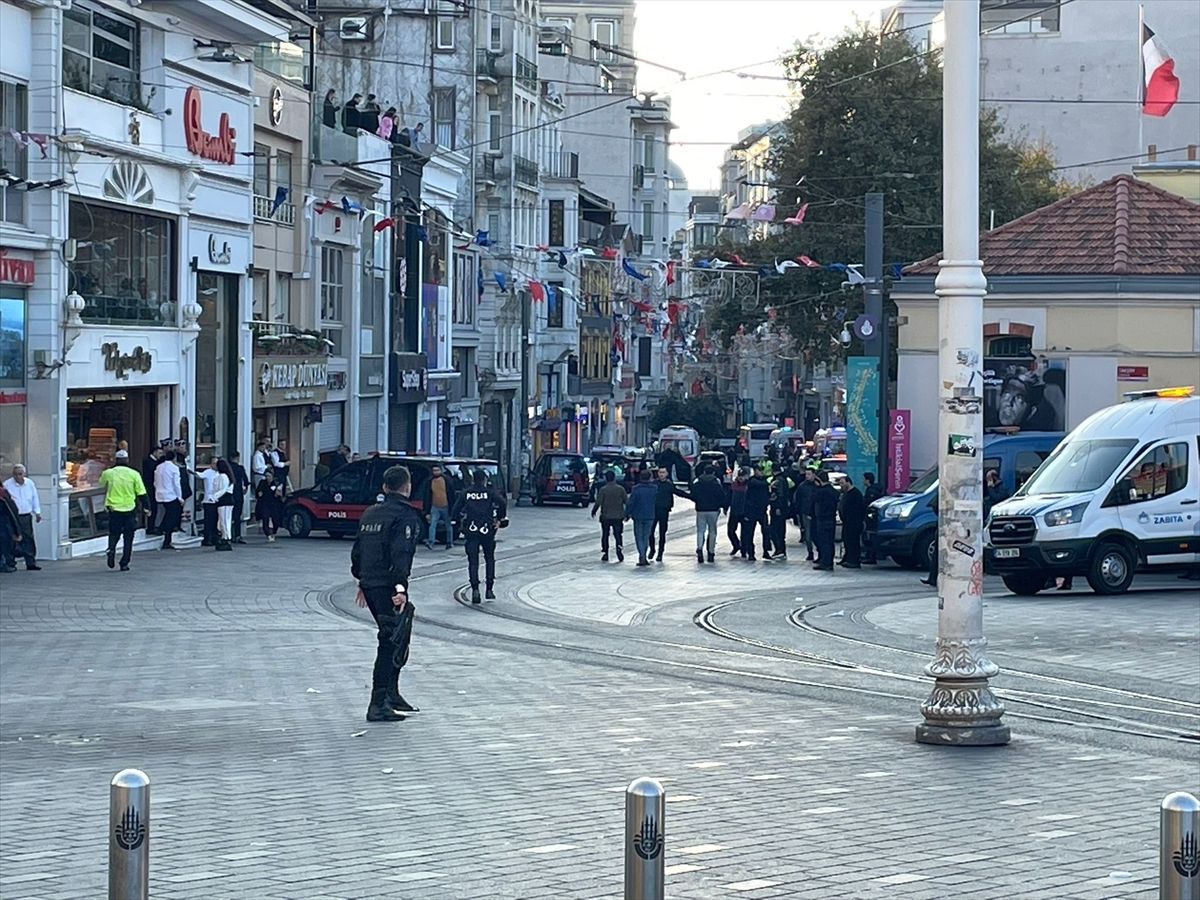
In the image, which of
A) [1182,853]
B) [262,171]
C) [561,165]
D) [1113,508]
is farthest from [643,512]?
[561,165]

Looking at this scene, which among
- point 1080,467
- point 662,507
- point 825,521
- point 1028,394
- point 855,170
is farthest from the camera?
point 855,170

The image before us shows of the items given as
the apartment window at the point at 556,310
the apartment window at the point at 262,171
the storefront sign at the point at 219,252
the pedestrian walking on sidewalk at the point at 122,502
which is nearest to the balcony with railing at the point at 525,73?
the apartment window at the point at 556,310

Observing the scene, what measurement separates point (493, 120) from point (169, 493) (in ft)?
144

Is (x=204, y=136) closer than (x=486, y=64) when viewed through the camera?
Yes

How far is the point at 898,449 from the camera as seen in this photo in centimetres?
3484

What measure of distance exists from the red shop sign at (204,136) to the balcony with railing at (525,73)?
119 ft

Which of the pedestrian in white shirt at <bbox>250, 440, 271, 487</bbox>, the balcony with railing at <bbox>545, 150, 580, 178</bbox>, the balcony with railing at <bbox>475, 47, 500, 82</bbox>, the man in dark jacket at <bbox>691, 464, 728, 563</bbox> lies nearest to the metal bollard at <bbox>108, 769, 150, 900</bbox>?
the man in dark jacket at <bbox>691, 464, 728, 563</bbox>

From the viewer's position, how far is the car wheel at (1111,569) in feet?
81.7

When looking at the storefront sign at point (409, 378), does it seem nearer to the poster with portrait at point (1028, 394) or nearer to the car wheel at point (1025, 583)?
the poster with portrait at point (1028, 394)

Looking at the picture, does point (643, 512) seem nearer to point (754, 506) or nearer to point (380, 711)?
point (754, 506)

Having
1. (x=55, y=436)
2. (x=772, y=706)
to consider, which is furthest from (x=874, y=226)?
(x=772, y=706)

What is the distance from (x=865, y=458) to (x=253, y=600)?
15.2m

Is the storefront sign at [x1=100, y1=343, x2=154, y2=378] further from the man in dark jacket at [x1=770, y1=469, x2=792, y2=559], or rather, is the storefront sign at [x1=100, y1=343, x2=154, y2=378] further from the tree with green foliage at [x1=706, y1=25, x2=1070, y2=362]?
the tree with green foliage at [x1=706, y1=25, x2=1070, y2=362]

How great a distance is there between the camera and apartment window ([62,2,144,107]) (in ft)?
98.9
